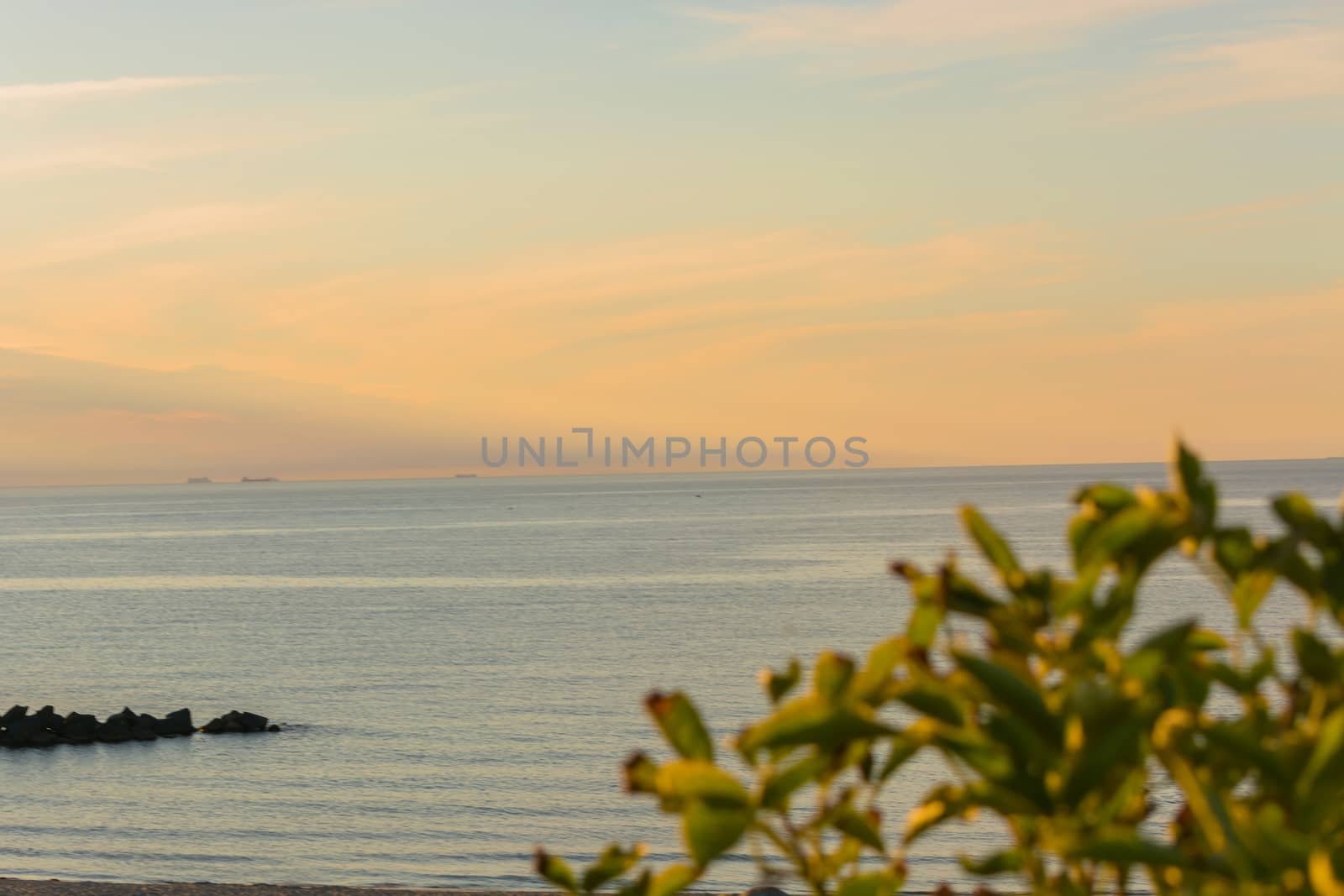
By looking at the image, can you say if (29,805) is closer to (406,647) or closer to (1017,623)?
(406,647)

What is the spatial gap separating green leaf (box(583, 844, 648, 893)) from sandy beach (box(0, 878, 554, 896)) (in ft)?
62.2

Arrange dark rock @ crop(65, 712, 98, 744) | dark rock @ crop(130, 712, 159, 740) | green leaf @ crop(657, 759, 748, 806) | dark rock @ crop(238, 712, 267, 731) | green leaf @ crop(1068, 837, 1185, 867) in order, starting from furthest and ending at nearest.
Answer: dark rock @ crop(238, 712, 267, 731), dark rock @ crop(130, 712, 159, 740), dark rock @ crop(65, 712, 98, 744), green leaf @ crop(657, 759, 748, 806), green leaf @ crop(1068, 837, 1185, 867)

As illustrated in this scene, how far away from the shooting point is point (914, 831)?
1.65m

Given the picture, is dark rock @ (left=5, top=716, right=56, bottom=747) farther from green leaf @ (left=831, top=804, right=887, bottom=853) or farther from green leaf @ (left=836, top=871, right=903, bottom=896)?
green leaf @ (left=836, top=871, right=903, bottom=896)

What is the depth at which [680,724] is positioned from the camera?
1.36 metres

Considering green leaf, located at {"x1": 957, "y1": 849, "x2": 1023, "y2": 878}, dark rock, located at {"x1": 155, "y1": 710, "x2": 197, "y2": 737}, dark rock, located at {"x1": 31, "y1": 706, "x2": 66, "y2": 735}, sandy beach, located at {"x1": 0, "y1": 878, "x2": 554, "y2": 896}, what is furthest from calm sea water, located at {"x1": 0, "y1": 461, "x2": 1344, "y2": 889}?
green leaf, located at {"x1": 957, "y1": 849, "x2": 1023, "y2": 878}

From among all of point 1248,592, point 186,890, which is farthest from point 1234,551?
point 186,890

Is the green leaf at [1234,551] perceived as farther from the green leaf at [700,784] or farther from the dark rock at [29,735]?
the dark rock at [29,735]

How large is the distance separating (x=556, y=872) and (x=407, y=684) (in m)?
55.5

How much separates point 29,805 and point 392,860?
11641 mm

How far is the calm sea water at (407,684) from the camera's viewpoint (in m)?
29.8

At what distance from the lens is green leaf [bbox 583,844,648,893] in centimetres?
168

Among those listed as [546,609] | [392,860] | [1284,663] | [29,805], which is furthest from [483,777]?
[546,609]

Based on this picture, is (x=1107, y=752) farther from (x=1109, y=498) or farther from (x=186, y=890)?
(x=186, y=890)
